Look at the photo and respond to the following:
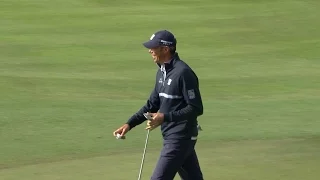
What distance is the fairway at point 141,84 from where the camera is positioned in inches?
496

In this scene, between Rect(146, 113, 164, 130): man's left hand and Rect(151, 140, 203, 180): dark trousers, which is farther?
Rect(151, 140, 203, 180): dark trousers

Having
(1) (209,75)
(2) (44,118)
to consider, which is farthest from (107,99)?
(1) (209,75)

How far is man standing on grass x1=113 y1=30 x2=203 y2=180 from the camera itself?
849 centimetres

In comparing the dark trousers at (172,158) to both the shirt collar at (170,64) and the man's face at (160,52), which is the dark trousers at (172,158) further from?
the man's face at (160,52)

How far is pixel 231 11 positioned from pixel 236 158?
1678 cm

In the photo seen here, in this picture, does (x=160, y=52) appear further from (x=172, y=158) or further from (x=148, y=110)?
(x=172, y=158)

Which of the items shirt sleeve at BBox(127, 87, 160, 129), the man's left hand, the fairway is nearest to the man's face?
shirt sleeve at BBox(127, 87, 160, 129)

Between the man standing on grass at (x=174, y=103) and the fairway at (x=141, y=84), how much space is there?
2.68 m

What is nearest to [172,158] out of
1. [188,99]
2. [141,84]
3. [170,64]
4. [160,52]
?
[188,99]

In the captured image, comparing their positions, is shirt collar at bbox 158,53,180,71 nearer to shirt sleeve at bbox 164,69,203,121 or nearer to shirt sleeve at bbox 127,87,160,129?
shirt sleeve at bbox 164,69,203,121

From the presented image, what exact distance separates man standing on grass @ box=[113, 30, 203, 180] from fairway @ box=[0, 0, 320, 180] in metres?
2.68

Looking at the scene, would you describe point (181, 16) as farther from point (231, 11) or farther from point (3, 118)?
point (3, 118)

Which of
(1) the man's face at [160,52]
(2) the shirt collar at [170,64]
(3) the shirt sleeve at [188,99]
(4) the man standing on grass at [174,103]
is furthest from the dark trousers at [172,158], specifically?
(1) the man's face at [160,52]

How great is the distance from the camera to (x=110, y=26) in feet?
87.7
